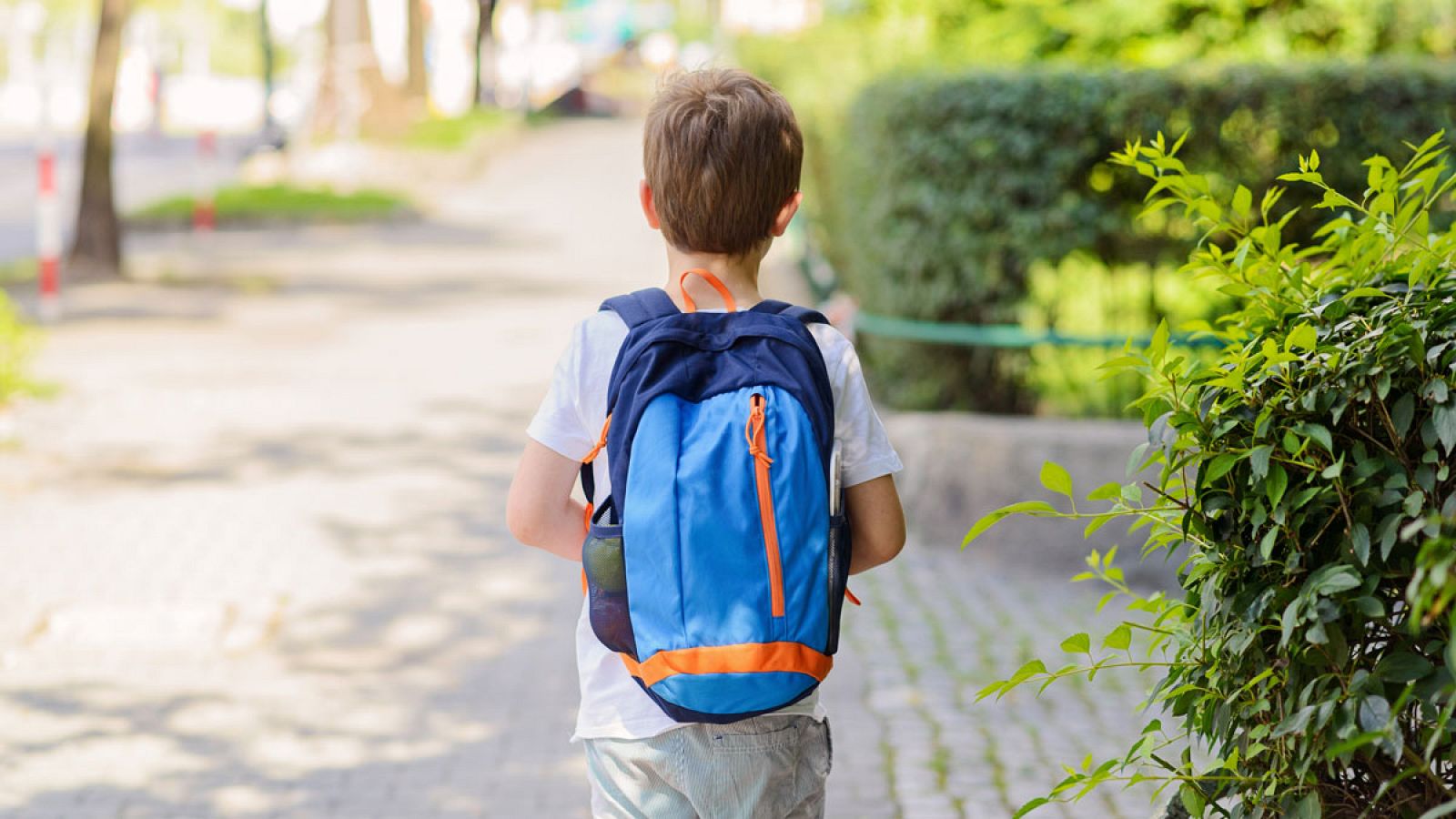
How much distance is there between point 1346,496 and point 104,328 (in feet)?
36.4

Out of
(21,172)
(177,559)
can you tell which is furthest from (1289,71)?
(21,172)

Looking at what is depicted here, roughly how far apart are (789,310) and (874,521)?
0.32 m

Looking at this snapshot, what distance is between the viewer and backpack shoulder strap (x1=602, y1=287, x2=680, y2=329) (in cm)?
223

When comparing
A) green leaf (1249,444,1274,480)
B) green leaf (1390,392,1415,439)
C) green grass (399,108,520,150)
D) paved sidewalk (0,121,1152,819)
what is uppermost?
green leaf (1390,392,1415,439)

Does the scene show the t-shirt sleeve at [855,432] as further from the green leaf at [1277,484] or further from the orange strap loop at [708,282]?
the green leaf at [1277,484]

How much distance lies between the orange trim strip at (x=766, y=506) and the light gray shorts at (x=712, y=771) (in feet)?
0.86

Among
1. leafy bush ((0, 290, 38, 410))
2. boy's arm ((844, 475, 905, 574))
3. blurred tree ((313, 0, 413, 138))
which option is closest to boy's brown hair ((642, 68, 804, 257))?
boy's arm ((844, 475, 905, 574))

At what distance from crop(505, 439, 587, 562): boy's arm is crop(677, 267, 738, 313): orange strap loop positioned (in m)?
0.28

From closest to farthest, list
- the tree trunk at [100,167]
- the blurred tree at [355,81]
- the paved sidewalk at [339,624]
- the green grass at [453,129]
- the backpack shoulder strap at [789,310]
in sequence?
the backpack shoulder strap at [789,310] < the paved sidewalk at [339,624] < the tree trunk at [100,167] < the green grass at [453,129] < the blurred tree at [355,81]

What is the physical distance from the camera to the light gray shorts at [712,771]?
7.41ft

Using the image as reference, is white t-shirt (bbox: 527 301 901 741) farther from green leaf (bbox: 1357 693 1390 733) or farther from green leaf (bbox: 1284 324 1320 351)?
green leaf (bbox: 1357 693 1390 733)

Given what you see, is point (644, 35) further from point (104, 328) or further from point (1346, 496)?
point (1346, 496)

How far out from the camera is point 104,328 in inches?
469

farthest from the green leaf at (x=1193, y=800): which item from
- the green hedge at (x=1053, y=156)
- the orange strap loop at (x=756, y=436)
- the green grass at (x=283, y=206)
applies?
the green grass at (x=283, y=206)
